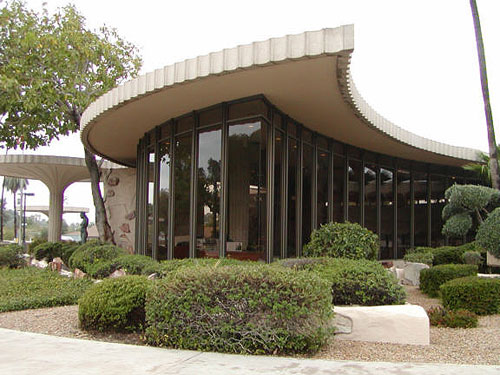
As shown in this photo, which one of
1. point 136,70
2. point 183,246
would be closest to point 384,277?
point 183,246

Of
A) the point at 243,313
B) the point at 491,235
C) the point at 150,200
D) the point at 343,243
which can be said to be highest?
the point at 150,200

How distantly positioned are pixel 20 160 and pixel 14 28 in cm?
729

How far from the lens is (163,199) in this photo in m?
14.1

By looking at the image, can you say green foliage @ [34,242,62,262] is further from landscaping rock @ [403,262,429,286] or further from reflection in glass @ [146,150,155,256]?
landscaping rock @ [403,262,429,286]

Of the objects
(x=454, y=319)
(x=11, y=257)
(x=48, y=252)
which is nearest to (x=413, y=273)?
(x=454, y=319)

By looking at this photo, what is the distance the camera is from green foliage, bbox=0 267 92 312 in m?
8.59

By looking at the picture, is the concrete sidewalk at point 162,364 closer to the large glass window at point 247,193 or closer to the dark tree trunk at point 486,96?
the large glass window at point 247,193

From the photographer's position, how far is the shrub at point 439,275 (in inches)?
437

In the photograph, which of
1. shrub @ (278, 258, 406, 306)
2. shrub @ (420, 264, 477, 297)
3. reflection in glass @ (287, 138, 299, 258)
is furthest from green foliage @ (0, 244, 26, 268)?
shrub @ (420, 264, 477, 297)

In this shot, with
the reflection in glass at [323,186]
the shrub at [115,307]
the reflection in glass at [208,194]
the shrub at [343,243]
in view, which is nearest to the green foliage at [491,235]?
the shrub at [343,243]

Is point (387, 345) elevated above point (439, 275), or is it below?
below

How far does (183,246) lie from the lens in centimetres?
1275

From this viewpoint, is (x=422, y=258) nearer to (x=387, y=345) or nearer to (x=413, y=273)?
(x=413, y=273)

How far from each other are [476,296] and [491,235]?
8.54ft
